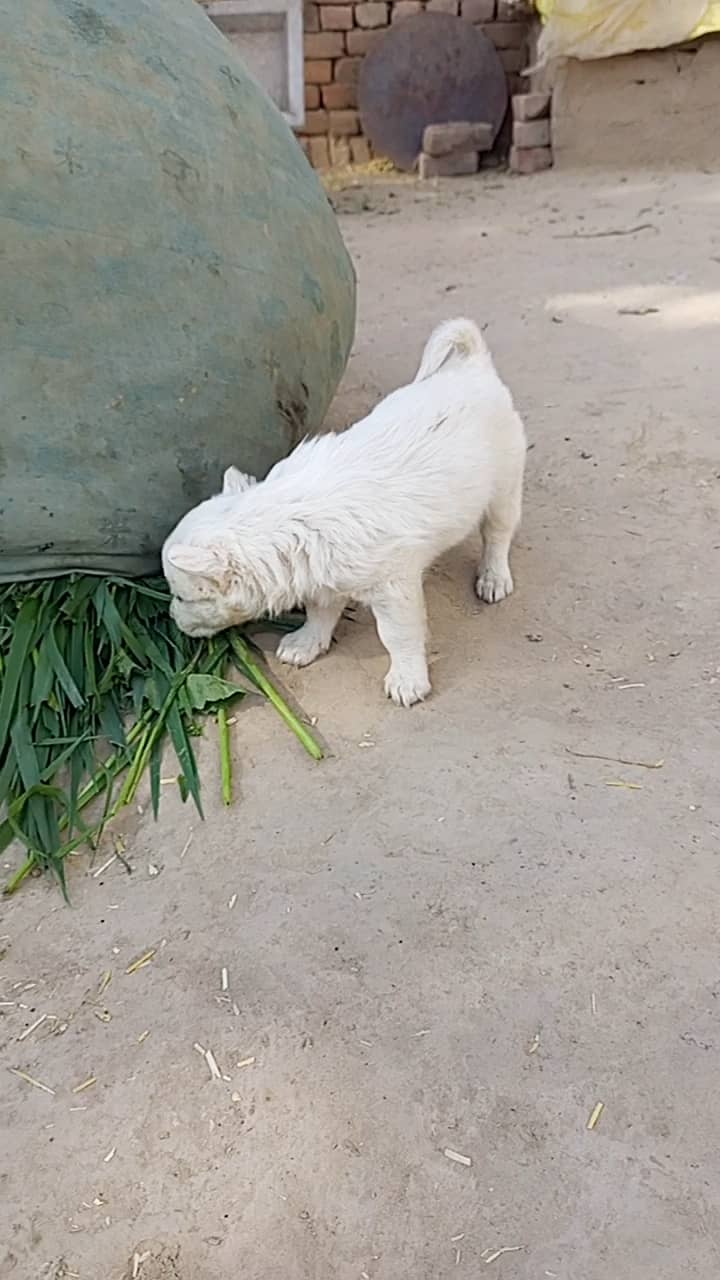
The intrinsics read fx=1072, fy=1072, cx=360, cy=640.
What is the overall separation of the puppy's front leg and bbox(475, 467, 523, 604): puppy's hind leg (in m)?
0.49

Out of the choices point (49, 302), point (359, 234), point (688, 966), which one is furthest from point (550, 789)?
point (359, 234)

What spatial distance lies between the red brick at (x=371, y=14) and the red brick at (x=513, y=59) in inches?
42.4

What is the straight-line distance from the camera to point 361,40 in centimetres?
953

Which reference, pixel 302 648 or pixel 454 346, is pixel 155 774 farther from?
pixel 454 346

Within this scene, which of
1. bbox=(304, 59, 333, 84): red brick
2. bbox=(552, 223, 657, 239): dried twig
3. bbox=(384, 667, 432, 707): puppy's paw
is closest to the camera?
bbox=(384, 667, 432, 707): puppy's paw

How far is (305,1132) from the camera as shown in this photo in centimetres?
195

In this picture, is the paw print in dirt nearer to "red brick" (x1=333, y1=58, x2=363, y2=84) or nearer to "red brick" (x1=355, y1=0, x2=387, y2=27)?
"red brick" (x1=333, y1=58, x2=363, y2=84)

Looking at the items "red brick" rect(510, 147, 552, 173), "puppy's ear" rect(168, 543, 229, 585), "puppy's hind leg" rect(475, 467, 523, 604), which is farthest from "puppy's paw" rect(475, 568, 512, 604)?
"red brick" rect(510, 147, 552, 173)

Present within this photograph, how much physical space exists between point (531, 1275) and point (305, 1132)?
457 mm

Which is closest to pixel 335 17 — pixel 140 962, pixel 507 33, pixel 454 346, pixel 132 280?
pixel 507 33

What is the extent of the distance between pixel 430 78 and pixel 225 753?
27.5ft

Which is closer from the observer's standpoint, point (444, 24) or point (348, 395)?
point (348, 395)

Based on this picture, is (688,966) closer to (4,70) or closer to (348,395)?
(4,70)

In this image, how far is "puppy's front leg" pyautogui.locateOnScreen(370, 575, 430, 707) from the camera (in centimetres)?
282
